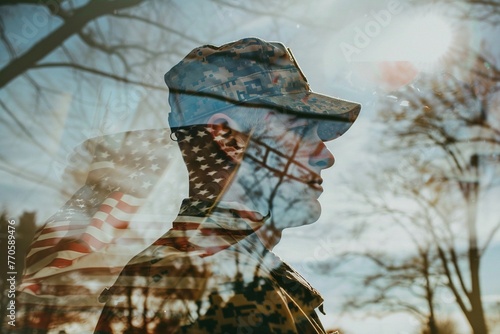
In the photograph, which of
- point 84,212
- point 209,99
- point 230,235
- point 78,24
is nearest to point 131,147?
point 84,212

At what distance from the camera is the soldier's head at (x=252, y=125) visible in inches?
60.6

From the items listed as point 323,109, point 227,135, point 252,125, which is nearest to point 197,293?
point 227,135

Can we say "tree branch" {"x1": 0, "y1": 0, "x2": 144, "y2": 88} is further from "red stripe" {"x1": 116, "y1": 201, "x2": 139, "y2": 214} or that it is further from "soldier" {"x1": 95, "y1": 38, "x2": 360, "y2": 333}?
"red stripe" {"x1": 116, "y1": 201, "x2": 139, "y2": 214}

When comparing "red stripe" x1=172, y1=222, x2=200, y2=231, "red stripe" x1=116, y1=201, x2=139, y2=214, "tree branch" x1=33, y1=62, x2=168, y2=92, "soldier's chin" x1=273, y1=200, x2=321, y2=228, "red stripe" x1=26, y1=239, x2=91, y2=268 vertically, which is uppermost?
"tree branch" x1=33, y1=62, x2=168, y2=92

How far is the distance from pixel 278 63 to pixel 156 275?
1.22 metres

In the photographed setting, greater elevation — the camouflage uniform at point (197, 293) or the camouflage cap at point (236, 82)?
the camouflage cap at point (236, 82)

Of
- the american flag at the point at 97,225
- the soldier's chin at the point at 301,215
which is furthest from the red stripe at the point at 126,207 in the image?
the soldier's chin at the point at 301,215

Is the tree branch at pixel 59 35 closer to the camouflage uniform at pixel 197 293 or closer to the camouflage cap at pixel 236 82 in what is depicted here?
the camouflage cap at pixel 236 82

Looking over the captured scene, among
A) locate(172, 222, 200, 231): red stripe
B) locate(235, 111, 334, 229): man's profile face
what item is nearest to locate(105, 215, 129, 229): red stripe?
locate(235, 111, 334, 229): man's profile face

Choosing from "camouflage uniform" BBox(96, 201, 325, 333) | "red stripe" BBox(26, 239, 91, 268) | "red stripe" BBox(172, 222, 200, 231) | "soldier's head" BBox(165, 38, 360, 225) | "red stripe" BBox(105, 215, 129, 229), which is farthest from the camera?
"red stripe" BBox(105, 215, 129, 229)

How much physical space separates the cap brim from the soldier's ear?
22cm

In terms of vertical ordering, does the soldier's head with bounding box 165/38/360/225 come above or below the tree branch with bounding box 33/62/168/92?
below

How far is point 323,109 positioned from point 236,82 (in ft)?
1.70

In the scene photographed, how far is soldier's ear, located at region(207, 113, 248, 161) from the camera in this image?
1543mm
